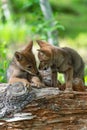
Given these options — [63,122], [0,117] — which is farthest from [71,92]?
[0,117]

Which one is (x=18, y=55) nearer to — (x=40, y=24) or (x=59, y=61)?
(x=59, y=61)

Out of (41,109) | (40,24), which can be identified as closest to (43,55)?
(41,109)

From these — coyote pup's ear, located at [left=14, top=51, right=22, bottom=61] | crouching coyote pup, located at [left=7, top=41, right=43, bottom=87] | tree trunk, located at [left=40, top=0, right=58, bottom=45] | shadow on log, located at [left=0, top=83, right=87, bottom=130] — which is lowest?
shadow on log, located at [left=0, top=83, right=87, bottom=130]

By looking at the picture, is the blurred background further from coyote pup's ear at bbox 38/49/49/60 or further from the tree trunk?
coyote pup's ear at bbox 38/49/49/60

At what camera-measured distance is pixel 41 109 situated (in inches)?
326

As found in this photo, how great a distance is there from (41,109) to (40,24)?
174 inches

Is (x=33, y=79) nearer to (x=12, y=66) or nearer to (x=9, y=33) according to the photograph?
(x=12, y=66)

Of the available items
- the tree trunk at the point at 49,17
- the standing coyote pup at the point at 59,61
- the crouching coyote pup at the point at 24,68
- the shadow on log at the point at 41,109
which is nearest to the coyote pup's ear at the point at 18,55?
the crouching coyote pup at the point at 24,68

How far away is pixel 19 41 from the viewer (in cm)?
2419

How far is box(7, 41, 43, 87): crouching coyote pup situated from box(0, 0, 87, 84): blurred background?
3.99 feet

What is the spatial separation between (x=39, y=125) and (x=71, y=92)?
0.73 m

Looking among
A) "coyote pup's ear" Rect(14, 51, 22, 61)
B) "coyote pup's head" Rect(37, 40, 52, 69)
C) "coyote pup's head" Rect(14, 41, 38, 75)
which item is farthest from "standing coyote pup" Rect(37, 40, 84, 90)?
"coyote pup's ear" Rect(14, 51, 22, 61)

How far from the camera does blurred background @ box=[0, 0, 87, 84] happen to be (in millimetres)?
12523

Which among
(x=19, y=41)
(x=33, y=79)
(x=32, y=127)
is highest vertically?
(x=19, y=41)
